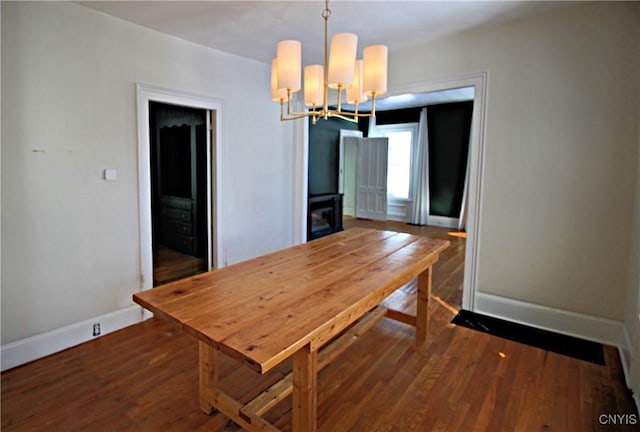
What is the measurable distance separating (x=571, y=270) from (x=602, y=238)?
33 centimetres

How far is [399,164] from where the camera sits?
8320 millimetres

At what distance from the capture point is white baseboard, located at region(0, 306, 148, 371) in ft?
7.83

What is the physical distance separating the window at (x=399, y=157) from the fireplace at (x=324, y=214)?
2.24m

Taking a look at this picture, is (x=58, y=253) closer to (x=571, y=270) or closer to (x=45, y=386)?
(x=45, y=386)

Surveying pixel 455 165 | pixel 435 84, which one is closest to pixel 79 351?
pixel 435 84

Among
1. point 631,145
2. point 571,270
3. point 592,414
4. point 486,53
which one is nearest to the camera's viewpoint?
point 592,414

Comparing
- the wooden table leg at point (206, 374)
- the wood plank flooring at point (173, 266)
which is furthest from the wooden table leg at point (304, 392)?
the wood plank flooring at point (173, 266)

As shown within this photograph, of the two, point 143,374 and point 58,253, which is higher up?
point 58,253

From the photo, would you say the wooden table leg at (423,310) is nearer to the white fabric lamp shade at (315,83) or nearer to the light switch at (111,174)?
the white fabric lamp shade at (315,83)

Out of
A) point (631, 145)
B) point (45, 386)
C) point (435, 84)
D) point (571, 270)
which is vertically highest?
point (435, 84)

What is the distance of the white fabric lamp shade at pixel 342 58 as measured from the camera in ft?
6.36

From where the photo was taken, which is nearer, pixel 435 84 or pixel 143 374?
pixel 143 374

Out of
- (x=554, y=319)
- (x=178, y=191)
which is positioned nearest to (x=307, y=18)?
(x=178, y=191)

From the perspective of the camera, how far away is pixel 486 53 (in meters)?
3.09
